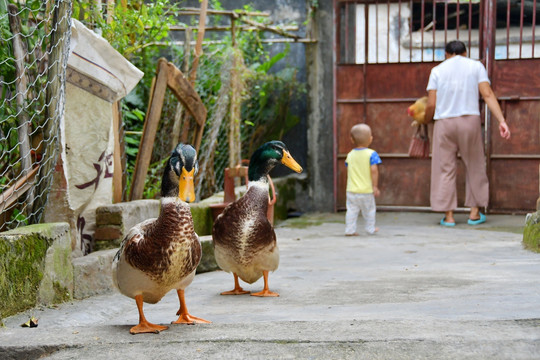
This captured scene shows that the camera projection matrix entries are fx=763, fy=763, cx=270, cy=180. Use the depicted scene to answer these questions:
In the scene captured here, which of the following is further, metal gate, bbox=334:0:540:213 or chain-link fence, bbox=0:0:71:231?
metal gate, bbox=334:0:540:213

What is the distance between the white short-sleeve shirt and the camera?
862cm

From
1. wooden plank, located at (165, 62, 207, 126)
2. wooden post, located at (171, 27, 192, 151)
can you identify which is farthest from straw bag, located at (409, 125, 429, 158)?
wooden plank, located at (165, 62, 207, 126)

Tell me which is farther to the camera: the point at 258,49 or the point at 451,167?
the point at 258,49

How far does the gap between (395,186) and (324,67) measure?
1855 millimetres

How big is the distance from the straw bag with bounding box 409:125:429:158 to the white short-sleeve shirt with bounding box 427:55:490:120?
14.2 inches

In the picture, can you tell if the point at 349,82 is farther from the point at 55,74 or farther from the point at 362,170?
the point at 55,74

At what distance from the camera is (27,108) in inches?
192

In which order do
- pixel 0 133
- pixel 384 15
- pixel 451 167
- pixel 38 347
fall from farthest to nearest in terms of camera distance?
pixel 384 15, pixel 451 167, pixel 0 133, pixel 38 347

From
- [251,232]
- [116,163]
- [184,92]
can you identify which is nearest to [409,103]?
[184,92]

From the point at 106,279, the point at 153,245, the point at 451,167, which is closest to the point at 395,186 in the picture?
the point at 451,167

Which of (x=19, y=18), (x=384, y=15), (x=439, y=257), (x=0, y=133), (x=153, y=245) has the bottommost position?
(x=439, y=257)

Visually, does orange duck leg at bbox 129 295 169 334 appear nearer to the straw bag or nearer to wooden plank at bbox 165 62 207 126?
wooden plank at bbox 165 62 207 126

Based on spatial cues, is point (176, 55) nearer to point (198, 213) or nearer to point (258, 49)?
point (258, 49)

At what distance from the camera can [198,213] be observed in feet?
22.8
